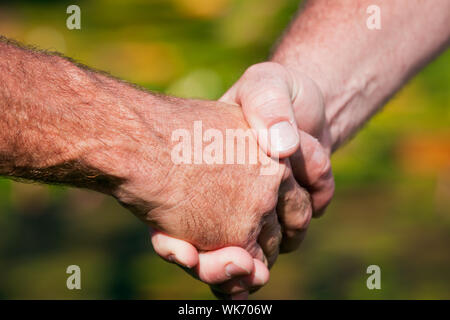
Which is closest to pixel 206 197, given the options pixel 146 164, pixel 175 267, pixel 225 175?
pixel 225 175

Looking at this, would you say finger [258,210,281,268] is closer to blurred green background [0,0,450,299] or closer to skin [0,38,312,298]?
skin [0,38,312,298]

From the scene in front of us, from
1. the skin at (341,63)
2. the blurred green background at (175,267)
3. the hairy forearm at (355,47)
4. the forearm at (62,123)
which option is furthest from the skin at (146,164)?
the blurred green background at (175,267)

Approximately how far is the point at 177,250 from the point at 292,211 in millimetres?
374

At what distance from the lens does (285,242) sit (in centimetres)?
180

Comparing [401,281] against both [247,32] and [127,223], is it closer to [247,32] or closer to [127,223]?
[127,223]

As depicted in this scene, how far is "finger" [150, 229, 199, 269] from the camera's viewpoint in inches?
60.0

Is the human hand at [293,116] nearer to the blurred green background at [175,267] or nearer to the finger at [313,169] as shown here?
the finger at [313,169]

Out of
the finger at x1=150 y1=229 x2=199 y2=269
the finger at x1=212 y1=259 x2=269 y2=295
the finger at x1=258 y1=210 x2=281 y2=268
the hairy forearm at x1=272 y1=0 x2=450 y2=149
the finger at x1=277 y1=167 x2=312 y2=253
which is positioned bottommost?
the finger at x1=212 y1=259 x2=269 y2=295

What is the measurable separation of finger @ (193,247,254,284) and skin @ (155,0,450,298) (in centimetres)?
25

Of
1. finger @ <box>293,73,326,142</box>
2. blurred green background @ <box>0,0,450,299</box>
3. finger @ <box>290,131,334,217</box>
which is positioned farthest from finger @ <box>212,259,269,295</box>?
blurred green background @ <box>0,0,450,299</box>

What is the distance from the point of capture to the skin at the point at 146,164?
1.32m

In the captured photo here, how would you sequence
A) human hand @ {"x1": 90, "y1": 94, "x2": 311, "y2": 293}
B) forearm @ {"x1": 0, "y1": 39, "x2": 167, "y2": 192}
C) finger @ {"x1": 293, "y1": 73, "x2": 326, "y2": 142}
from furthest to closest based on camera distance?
finger @ {"x1": 293, "y1": 73, "x2": 326, "y2": 142}
human hand @ {"x1": 90, "y1": 94, "x2": 311, "y2": 293}
forearm @ {"x1": 0, "y1": 39, "x2": 167, "y2": 192}
